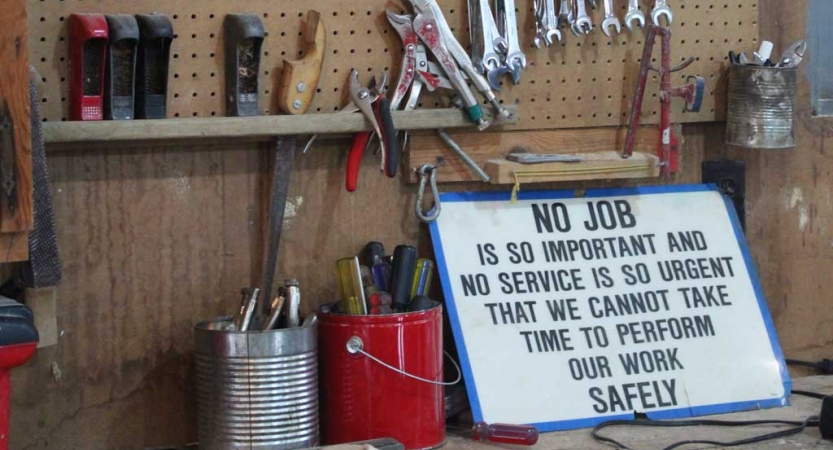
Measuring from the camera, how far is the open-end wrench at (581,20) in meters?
1.94

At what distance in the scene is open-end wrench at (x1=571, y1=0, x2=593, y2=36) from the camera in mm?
1943

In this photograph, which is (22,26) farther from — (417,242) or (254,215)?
(417,242)

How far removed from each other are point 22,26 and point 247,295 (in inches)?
21.1

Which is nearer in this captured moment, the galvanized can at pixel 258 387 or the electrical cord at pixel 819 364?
the galvanized can at pixel 258 387

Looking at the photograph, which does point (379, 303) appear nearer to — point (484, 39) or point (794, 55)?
point (484, 39)

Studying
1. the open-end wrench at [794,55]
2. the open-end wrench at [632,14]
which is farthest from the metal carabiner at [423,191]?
the open-end wrench at [794,55]

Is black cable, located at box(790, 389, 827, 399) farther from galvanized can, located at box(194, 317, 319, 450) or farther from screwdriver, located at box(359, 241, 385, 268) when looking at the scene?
galvanized can, located at box(194, 317, 319, 450)

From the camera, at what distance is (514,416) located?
1.86 meters

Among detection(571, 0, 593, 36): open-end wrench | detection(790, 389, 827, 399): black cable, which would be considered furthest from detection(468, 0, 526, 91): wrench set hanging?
detection(790, 389, 827, 399): black cable

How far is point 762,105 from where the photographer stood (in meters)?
Answer: 1.99

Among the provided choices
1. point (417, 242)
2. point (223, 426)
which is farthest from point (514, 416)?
point (223, 426)

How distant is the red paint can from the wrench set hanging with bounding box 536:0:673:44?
535mm

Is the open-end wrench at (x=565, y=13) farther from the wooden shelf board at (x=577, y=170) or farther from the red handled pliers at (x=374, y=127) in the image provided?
the red handled pliers at (x=374, y=127)

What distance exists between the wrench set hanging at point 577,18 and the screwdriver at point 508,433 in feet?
2.17
